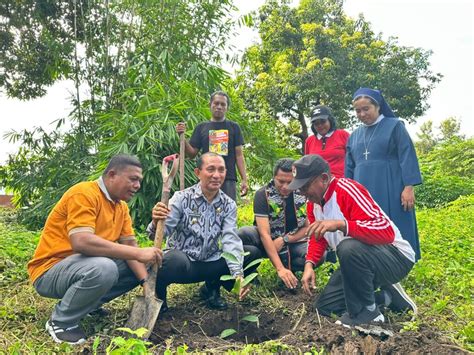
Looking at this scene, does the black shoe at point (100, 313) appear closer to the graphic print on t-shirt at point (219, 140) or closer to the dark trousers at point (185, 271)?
the dark trousers at point (185, 271)

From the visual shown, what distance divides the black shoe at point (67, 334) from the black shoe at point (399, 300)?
183 cm

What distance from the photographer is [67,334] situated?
2.60 meters

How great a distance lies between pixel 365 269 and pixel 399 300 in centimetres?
54

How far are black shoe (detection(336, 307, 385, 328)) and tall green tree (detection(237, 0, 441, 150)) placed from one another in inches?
503

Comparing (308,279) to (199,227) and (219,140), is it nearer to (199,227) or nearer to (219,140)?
(199,227)

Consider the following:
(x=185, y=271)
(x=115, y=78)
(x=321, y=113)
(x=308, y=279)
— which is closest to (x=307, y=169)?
(x=308, y=279)

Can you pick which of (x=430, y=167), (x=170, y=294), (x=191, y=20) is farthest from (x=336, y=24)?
(x=170, y=294)

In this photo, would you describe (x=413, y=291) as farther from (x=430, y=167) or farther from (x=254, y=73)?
(x=254, y=73)

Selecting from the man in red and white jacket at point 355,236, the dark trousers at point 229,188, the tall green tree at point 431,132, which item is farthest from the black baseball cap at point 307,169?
the tall green tree at point 431,132

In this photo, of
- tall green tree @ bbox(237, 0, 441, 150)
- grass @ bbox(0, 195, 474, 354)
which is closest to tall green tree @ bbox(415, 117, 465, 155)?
tall green tree @ bbox(237, 0, 441, 150)

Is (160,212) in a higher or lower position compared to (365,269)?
higher

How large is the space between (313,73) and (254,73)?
290cm

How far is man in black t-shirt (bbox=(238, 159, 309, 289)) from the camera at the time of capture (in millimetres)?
3498

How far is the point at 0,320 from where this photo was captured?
2.92 m
